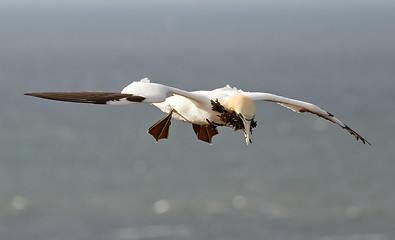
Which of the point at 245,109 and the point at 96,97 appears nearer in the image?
the point at 96,97

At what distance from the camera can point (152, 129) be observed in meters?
25.9

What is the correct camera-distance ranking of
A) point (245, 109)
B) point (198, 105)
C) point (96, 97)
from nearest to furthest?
point (96, 97), point (245, 109), point (198, 105)

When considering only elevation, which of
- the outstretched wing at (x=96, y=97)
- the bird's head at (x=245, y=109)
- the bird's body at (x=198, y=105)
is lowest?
the outstretched wing at (x=96, y=97)

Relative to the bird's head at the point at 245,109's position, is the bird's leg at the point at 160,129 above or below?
above

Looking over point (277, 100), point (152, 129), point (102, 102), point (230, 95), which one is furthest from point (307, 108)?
point (102, 102)

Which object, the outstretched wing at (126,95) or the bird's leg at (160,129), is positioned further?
the bird's leg at (160,129)

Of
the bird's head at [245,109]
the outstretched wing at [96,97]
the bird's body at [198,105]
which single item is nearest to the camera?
the outstretched wing at [96,97]

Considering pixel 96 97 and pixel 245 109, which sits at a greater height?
pixel 245 109

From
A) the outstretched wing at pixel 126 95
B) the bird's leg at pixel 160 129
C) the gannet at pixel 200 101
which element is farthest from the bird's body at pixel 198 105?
the bird's leg at pixel 160 129

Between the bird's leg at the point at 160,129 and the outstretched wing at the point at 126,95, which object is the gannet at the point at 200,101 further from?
the bird's leg at the point at 160,129

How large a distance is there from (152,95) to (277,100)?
14.7ft

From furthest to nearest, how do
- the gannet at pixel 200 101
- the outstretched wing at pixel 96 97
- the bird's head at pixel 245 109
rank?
the bird's head at pixel 245 109 → the gannet at pixel 200 101 → the outstretched wing at pixel 96 97

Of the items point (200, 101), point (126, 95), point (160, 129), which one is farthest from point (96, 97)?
point (160, 129)

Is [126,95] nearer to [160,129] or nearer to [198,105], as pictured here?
[198,105]
